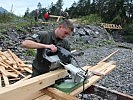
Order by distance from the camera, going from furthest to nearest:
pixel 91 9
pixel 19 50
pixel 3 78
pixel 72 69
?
1. pixel 91 9
2. pixel 19 50
3. pixel 3 78
4. pixel 72 69

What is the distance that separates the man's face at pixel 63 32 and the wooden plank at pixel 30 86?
0.58 metres

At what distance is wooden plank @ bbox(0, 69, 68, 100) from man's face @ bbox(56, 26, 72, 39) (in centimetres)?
58

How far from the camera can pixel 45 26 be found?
2345cm

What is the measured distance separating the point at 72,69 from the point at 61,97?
525 millimetres

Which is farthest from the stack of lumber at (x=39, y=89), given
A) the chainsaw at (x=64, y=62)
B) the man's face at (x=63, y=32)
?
the man's face at (x=63, y=32)

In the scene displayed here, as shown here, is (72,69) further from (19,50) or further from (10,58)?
(19,50)

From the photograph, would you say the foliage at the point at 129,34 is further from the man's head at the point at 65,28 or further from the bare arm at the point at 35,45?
the bare arm at the point at 35,45

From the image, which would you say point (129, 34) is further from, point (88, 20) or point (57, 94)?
point (57, 94)

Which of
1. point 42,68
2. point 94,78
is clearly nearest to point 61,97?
point 42,68

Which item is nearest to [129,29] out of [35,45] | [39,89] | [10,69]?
[10,69]

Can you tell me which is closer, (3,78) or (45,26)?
(3,78)

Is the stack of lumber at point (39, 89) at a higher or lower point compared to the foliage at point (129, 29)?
higher

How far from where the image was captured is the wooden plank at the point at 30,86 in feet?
11.3

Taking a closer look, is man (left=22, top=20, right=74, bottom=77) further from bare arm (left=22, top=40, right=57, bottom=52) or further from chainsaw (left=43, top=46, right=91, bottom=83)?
chainsaw (left=43, top=46, right=91, bottom=83)
